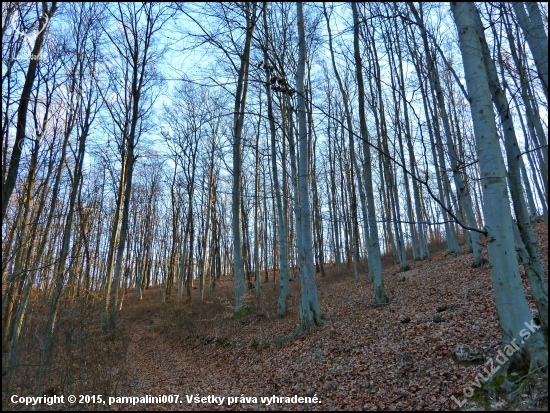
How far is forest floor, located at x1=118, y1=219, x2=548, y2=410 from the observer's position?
3.88 m

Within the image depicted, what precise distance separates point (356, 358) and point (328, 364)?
52 centimetres

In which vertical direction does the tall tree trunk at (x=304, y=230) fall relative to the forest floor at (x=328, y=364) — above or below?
above

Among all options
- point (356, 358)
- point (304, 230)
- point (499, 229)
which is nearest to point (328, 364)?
point (356, 358)

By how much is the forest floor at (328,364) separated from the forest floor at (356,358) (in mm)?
20

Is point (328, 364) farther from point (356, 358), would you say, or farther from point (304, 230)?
point (304, 230)

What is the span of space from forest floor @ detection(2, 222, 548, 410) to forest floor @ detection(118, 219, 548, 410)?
20 millimetres

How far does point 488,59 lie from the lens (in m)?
4.03

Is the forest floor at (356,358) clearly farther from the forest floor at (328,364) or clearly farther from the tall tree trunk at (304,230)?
the tall tree trunk at (304,230)

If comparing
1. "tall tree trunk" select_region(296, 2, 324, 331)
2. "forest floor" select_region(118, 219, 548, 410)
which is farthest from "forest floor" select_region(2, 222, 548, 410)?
"tall tree trunk" select_region(296, 2, 324, 331)

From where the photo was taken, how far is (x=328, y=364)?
18.2 feet

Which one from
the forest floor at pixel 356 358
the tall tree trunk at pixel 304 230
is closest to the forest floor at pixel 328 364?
the forest floor at pixel 356 358

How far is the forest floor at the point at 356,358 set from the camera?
3.88 m

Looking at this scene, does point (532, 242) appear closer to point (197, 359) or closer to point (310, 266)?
point (310, 266)

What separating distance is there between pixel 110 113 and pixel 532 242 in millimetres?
14051
